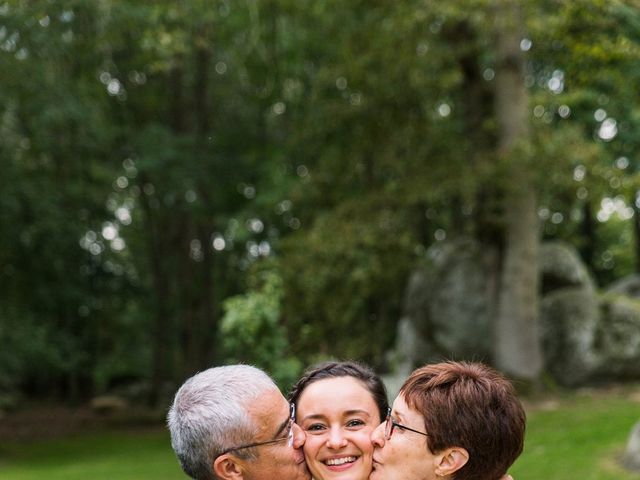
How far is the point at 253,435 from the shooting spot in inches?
98.1

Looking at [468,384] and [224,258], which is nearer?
[468,384]

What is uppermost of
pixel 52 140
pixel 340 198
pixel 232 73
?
pixel 232 73

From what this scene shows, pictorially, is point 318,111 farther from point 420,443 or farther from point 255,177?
point 420,443

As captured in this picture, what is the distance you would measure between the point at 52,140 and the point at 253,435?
2022 cm

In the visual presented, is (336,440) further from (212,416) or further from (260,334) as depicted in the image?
(260,334)

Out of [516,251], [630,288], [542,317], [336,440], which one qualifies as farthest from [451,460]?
[630,288]

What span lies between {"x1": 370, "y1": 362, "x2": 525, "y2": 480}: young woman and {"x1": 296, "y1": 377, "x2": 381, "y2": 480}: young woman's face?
0.22m

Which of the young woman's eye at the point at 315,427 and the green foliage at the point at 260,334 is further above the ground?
the green foliage at the point at 260,334

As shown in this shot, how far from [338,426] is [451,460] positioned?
1.56ft

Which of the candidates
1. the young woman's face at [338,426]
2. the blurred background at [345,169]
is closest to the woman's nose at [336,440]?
the young woman's face at [338,426]

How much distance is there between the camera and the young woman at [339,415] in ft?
8.92

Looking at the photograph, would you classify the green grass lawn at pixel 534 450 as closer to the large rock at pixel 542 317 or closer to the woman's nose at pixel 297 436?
the large rock at pixel 542 317

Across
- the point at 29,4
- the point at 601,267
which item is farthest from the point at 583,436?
the point at 601,267

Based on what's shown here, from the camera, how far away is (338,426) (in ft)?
9.09
